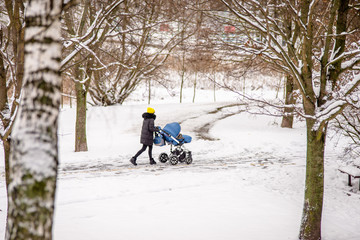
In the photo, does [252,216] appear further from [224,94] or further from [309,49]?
[224,94]

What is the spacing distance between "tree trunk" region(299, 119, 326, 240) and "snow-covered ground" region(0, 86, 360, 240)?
45 cm

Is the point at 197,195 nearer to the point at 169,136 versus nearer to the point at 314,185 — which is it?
the point at 314,185

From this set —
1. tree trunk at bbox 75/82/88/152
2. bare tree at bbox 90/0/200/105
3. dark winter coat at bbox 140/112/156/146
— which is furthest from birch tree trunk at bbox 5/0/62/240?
tree trunk at bbox 75/82/88/152

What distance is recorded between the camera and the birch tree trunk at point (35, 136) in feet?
6.58

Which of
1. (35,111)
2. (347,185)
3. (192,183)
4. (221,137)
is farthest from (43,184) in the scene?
(221,137)

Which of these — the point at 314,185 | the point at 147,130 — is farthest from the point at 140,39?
the point at 314,185

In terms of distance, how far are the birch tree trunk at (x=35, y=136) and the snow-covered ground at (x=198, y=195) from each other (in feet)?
10.1

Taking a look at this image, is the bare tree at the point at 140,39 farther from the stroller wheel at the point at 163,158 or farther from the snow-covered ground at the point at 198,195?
the stroller wheel at the point at 163,158

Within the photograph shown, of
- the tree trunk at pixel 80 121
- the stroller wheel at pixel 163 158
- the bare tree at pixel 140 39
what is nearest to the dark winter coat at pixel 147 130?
the stroller wheel at pixel 163 158

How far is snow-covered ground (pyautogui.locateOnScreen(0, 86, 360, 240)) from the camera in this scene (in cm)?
546

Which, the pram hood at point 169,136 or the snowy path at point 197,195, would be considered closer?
the snowy path at point 197,195

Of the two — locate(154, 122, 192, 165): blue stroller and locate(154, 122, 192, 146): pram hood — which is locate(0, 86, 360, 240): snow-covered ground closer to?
locate(154, 122, 192, 165): blue stroller

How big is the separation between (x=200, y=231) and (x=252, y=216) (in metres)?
1.34

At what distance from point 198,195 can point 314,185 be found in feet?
9.32
